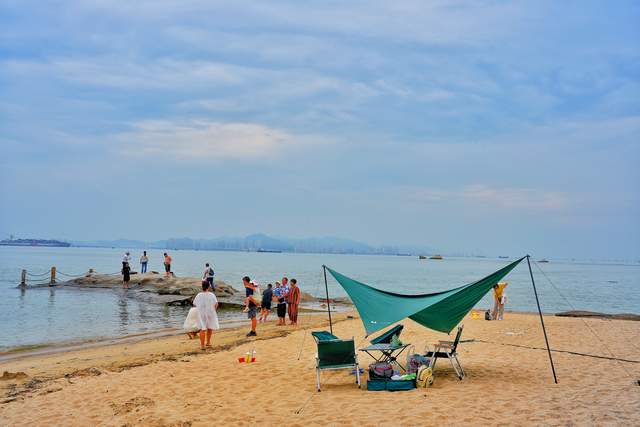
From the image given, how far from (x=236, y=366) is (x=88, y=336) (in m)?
10.0

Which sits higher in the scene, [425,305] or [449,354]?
[425,305]

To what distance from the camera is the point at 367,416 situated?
6.38 meters

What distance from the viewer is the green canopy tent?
860cm

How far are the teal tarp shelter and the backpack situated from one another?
95cm

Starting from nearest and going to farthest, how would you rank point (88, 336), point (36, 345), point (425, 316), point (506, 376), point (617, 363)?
1. point (506, 376)
2. point (425, 316)
3. point (617, 363)
4. point (36, 345)
5. point (88, 336)

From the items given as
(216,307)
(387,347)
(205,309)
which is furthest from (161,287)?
(387,347)

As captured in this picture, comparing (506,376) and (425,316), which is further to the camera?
(425,316)

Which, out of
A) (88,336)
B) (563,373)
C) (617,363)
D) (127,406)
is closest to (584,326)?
(617,363)

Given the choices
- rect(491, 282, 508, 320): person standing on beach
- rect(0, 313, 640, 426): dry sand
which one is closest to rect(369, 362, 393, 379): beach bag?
rect(0, 313, 640, 426): dry sand

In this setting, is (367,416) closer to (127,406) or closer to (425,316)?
(425,316)

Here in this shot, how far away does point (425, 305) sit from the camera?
28.3ft

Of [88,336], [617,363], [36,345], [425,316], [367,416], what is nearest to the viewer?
[367,416]

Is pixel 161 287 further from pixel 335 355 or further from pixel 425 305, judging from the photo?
pixel 425 305

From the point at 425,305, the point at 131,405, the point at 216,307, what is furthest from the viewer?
the point at 216,307
